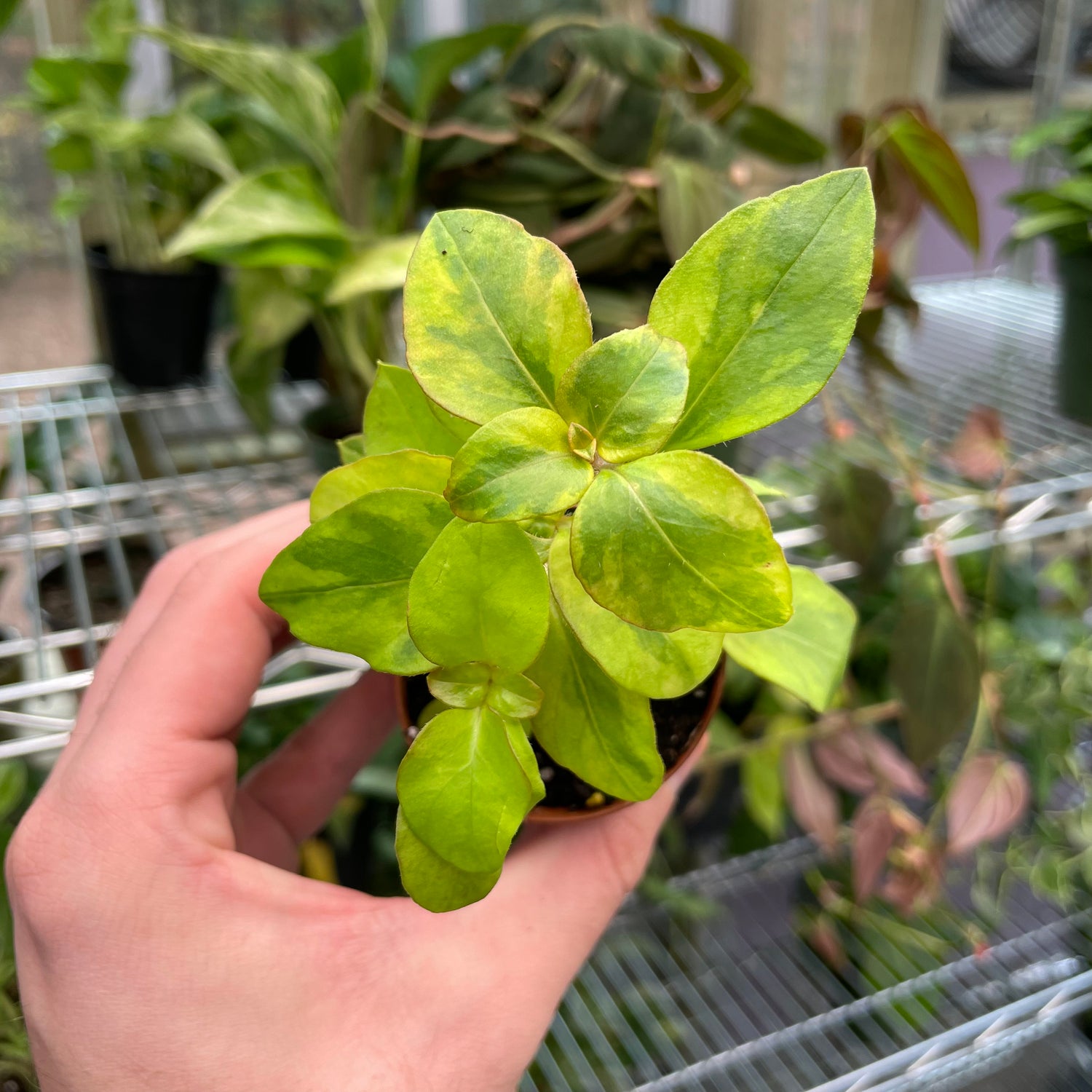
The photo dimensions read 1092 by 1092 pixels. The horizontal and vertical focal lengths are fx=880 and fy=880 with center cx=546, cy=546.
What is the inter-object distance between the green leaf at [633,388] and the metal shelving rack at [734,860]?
37cm

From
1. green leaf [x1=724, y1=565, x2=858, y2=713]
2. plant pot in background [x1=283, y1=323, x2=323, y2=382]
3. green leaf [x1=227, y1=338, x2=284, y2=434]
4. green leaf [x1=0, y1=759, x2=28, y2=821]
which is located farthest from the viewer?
plant pot in background [x1=283, y1=323, x2=323, y2=382]

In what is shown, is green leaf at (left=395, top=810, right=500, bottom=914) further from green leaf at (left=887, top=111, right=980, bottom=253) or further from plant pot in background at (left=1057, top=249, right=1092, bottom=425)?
plant pot in background at (left=1057, top=249, right=1092, bottom=425)

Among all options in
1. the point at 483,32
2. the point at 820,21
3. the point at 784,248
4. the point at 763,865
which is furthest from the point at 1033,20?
the point at 784,248

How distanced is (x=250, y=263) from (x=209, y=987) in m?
0.38

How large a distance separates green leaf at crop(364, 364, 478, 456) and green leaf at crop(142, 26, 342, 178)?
0.38m

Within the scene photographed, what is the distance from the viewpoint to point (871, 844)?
1.88 feet

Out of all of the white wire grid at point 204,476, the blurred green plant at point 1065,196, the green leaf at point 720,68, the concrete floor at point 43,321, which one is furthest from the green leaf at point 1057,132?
the concrete floor at point 43,321

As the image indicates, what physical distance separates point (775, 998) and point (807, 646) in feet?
1.90

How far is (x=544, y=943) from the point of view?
0.31 meters

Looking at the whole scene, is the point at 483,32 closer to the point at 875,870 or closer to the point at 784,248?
the point at 784,248

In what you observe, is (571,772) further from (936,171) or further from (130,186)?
(130,186)

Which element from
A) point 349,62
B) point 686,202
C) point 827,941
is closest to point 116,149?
point 349,62

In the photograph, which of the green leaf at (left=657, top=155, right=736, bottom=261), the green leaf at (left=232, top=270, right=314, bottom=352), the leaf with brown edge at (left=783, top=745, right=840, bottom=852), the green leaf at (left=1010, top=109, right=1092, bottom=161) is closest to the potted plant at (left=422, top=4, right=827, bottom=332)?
the green leaf at (left=657, top=155, right=736, bottom=261)

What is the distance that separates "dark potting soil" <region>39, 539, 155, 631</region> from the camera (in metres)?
0.63
